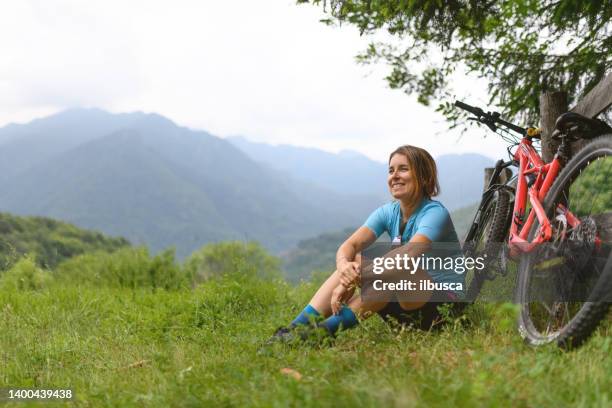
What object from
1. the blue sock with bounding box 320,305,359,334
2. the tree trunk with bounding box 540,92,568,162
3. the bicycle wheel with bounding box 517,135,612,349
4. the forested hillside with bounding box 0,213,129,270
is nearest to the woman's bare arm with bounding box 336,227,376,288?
the blue sock with bounding box 320,305,359,334

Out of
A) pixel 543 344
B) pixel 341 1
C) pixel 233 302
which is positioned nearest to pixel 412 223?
pixel 543 344

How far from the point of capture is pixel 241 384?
2.94 meters

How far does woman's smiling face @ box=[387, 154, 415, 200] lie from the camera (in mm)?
4176

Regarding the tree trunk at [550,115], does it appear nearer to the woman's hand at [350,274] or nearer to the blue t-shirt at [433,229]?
the blue t-shirt at [433,229]

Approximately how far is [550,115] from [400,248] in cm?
211

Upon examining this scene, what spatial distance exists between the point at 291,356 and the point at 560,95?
3371mm

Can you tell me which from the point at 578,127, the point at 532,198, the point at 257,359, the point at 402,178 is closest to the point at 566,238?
the point at 532,198

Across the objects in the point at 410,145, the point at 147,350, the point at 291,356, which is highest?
the point at 410,145

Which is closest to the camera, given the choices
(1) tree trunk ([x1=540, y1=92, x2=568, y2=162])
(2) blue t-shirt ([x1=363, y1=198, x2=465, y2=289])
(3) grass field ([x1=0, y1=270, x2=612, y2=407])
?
(3) grass field ([x1=0, y1=270, x2=612, y2=407])

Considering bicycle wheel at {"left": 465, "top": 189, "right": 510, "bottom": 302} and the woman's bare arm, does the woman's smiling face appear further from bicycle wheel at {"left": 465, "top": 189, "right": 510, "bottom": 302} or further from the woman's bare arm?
bicycle wheel at {"left": 465, "top": 189, "right": 510, "bottom": 302}

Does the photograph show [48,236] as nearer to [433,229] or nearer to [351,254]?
[351,254]

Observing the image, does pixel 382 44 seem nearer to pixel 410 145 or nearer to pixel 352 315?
pixel 410 145

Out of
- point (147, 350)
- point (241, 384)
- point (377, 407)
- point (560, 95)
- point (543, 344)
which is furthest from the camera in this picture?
point (560, 95)

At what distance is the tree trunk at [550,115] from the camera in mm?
4941
